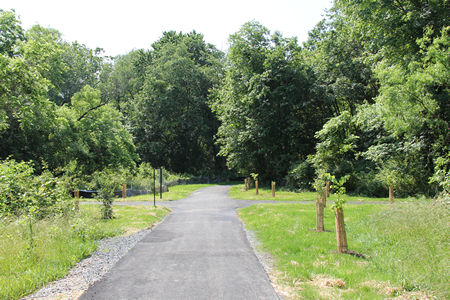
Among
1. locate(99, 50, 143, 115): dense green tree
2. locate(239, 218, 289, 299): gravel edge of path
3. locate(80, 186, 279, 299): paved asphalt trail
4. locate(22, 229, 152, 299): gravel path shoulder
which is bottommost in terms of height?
locate(22, 229, 152, 299): gravel path shoulder

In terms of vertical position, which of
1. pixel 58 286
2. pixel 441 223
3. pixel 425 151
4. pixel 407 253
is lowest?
pixel 58 286

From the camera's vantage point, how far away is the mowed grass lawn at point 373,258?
526 cm

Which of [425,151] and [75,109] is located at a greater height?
[75,109]

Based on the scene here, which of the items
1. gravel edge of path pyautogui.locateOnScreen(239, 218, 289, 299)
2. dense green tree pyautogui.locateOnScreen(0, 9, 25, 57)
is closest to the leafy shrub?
gravel edge of path pyautogui.locateOnScreen(239, 218, 289, 299)

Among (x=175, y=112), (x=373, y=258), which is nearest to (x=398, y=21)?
(x=373, y=258)

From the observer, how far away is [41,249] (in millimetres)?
7504

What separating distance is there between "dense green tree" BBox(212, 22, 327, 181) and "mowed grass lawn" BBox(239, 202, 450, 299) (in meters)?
21.0

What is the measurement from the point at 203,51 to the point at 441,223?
181 feet

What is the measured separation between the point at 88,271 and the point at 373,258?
614 centimetres

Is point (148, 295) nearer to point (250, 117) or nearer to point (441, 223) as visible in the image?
point (441, 223)

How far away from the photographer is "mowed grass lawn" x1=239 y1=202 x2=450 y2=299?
526 centimetres

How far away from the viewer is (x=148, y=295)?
5336 mm

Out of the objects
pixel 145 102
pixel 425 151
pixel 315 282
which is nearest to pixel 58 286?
pixel 315 282

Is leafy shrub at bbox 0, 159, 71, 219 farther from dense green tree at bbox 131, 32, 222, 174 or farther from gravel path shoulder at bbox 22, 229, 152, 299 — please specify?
dense green tree at bbox 131, 32, 222, 174
